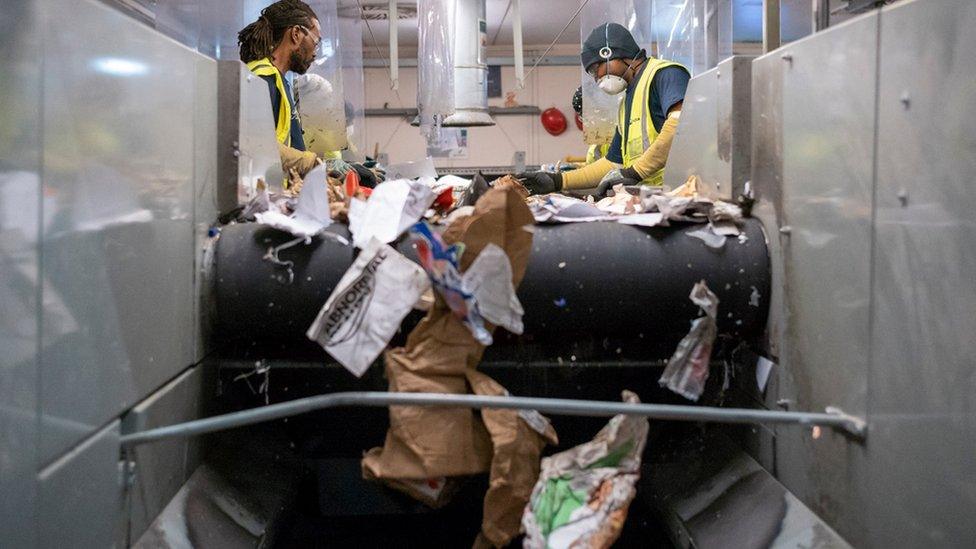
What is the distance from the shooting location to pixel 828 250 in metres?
1.77

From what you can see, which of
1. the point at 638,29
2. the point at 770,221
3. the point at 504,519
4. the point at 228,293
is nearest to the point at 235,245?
the point at 228,293

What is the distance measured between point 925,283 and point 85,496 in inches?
51.5

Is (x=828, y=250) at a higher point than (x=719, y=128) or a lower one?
lower

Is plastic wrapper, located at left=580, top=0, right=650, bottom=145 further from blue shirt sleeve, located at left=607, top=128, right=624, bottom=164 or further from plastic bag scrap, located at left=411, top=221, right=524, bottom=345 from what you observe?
plastic bag scrap, located at left=411, top=221, right=524, bottom=345

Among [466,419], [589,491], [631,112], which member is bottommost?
[589,491]

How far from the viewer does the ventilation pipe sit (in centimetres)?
489

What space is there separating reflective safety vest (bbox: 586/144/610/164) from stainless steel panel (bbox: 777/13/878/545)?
12.6 feet

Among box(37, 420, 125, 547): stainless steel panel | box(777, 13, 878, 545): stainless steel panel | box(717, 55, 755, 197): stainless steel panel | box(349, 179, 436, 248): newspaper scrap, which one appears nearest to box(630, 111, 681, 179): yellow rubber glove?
box(717, 55, 755, 197): stainless steel panel

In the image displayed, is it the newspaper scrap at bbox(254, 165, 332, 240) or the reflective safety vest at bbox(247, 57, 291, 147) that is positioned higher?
the reflective safety vest at bbox(247, 57, 291, 147)

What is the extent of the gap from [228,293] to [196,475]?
0.40 meters

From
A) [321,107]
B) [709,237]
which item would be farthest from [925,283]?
[321,107]

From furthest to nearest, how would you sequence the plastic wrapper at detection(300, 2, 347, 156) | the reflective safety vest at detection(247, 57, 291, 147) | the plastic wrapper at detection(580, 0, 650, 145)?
the plastic wrapper at detection(580, 0, 650, 145)
the plastic wrapper at detection(300, 2, 347, 156)
the reflective safety vest at detection(247, 57, 291, 147)

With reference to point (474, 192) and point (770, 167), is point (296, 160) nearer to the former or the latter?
point (474, 192)

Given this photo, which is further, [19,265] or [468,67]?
[468,67]
